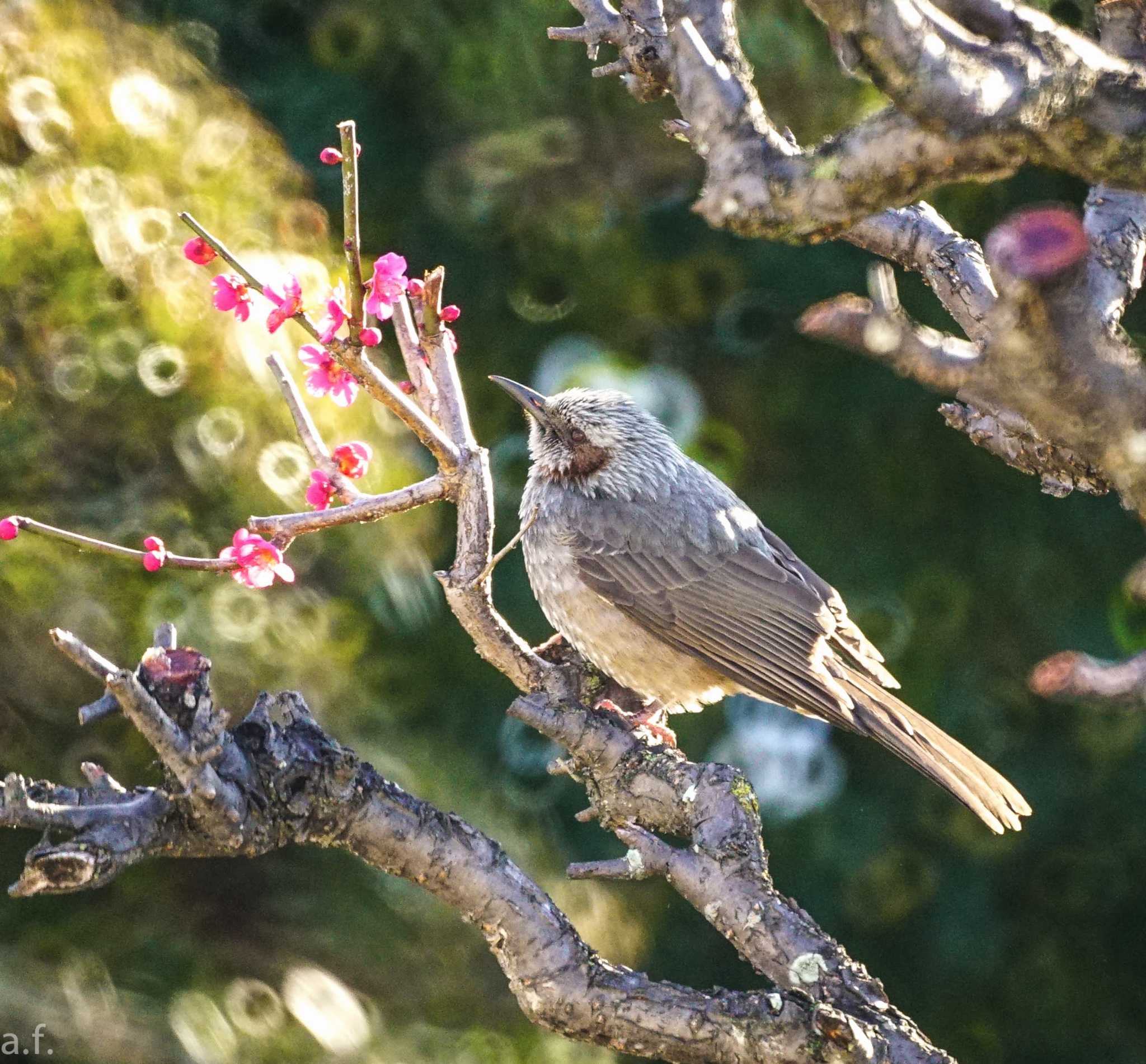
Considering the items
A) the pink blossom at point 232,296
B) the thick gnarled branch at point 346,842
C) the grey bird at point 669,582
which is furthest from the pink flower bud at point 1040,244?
the grey bird at point 669,582

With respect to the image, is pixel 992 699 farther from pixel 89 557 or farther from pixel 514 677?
pixel 89 557

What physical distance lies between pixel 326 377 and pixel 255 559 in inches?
13.4

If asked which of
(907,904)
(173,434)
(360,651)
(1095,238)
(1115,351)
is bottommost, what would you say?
(907,904)

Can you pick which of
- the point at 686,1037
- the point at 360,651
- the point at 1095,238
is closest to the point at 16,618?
the point at 360,651

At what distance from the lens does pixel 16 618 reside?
378 centimetres

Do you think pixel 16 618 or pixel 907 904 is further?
pixel 907 904

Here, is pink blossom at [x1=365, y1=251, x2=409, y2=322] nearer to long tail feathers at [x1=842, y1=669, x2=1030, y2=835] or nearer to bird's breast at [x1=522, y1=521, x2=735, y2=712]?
bird's breast at [x1=522, y1=521, x2=735, y2=712]

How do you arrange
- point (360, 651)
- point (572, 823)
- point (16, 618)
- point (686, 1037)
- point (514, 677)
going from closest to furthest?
point (686, 1037)
point (514, 677)
point (16, 618)
point (360, 651)
point (572, 823)

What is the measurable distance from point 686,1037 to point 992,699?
2.72 metres

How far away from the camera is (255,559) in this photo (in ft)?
7.80

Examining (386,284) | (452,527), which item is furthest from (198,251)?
(452,527)

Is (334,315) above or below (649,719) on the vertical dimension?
above

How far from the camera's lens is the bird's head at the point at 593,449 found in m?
3.97

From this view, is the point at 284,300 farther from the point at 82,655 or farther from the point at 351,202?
the point at 82,655
